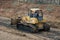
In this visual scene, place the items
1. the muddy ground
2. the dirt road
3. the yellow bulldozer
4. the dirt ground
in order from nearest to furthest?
the dirt road < the muddy ground < the yellow bulldozer < the dirt ground

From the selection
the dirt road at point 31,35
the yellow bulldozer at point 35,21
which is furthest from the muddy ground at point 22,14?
the yellow bulldozer at point 35,21

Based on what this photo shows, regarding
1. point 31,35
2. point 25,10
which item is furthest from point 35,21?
point 25,10

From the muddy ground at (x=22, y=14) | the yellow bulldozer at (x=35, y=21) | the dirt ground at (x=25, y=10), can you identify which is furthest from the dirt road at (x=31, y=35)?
the dirt ground at (x=25, y=10)

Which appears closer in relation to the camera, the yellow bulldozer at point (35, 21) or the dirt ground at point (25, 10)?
the yellow bulldozer at point (35, 21)

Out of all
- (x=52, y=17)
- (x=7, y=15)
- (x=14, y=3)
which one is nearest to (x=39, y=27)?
(x=52, y=17)

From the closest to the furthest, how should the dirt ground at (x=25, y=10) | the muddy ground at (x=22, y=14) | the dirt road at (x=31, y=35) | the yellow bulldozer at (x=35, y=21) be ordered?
1. the dirt road at (x=31, y=35)
2. the muddy ground at (x=22, y=14)
3. the yellow bulldozer at (x=35, y=21)
4. the dirt ground at (x=25, y=10)

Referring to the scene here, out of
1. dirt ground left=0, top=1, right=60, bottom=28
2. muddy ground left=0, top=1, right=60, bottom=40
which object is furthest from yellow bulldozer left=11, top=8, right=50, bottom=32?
dirt ground left=0, top=1, right=60, bottom=28

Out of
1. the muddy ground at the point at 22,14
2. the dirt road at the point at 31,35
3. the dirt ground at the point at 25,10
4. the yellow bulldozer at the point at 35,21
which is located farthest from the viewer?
the dirt ground at the point at 25,10

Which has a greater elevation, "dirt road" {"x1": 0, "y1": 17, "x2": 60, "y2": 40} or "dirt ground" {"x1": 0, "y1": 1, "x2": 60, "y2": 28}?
"dirt ground" {"x1": 0, "y1": 1, "x2": 60, "y2": 28}

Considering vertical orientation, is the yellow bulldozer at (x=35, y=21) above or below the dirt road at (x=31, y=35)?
above

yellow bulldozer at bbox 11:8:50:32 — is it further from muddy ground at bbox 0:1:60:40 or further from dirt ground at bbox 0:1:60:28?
dirt ground at bbox 0:1:60:28

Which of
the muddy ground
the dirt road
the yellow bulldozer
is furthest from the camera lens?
the yellow bulldozer

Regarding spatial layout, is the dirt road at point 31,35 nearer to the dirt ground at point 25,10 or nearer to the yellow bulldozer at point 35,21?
the yellow bulldozer at point 35,21

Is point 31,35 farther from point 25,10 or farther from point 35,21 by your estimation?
point 25,10
